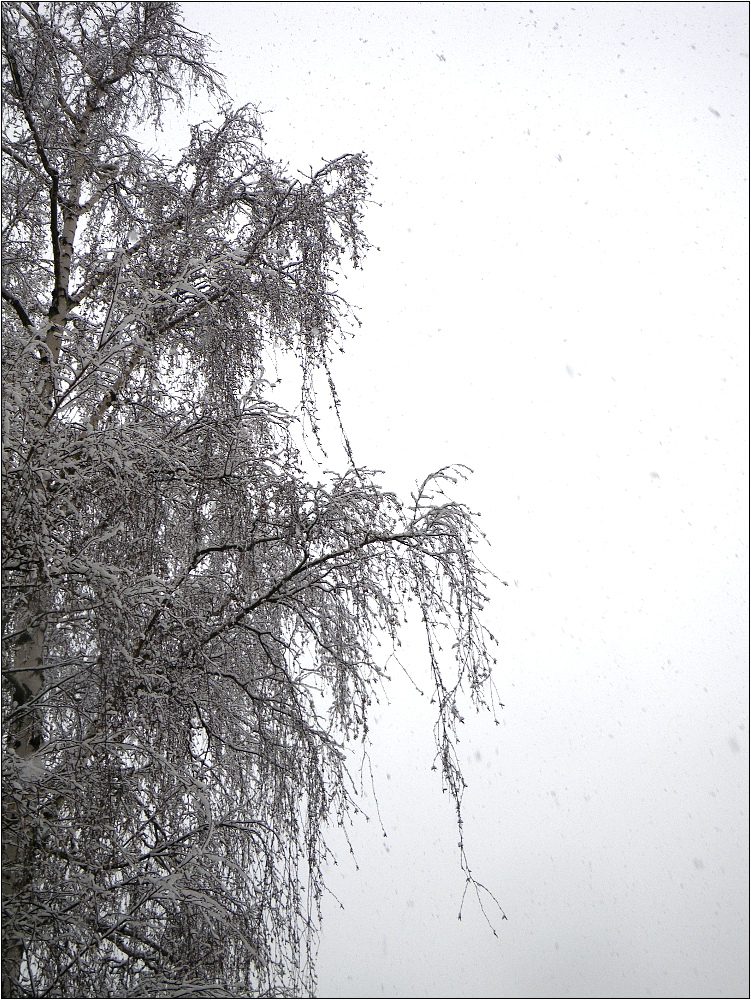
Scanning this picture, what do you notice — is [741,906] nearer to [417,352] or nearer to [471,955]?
[471,955]

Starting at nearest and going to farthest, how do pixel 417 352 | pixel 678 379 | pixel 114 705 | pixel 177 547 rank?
pixel 114 705 < pixel 177 547 < pixel 678 379 < pixel 417 352

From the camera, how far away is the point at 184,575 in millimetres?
3025

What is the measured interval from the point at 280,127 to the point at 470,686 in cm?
465

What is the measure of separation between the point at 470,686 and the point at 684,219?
26.1 m

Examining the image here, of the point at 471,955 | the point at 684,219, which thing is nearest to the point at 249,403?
the point at 471,955

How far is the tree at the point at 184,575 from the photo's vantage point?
104 inches

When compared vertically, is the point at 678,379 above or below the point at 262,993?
above

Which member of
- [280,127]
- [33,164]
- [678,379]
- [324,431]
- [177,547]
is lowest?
[177,547]

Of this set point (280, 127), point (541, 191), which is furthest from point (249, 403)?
point (541, 191)

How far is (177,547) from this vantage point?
333cm

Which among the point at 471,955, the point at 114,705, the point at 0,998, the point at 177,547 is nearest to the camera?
the point at 0,998

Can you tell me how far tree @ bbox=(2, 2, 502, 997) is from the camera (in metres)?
2.63

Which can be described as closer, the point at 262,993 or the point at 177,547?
the point at 262,993

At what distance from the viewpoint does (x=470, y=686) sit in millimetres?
2949
